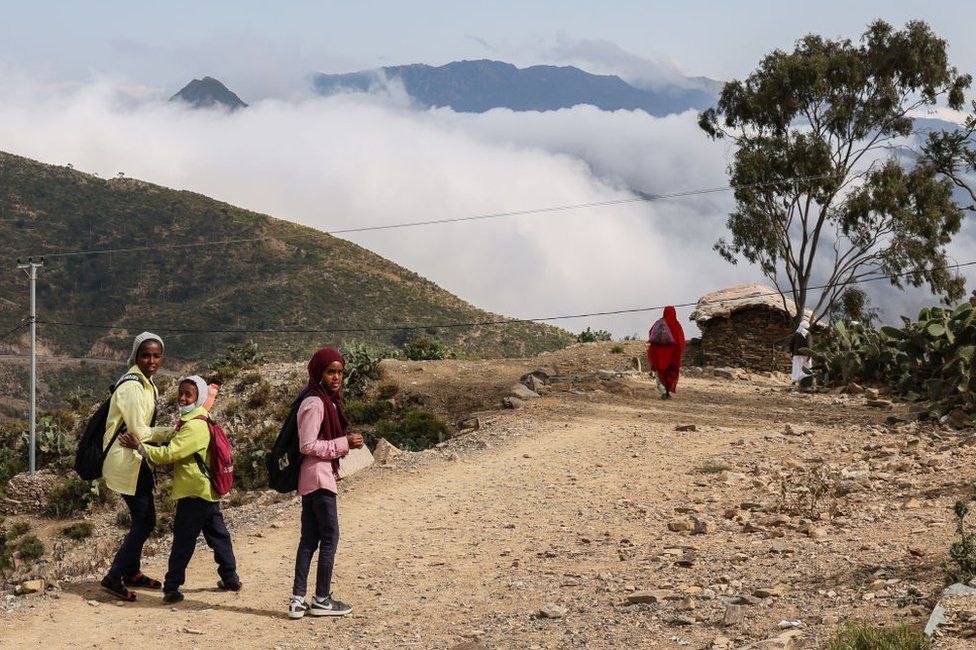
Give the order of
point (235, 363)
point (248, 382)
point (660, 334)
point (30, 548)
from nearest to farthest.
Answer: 1. point (660, 334)
2. point (30, 548)
3. point (248, 382)
4. point (235, 363)

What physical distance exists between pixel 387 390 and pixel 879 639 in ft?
61.2

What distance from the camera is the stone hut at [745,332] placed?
2897cm

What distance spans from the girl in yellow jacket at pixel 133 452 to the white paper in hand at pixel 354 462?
534 centimetres

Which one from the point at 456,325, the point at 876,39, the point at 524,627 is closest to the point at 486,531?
the point at 524,627

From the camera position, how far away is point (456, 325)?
67188 mm

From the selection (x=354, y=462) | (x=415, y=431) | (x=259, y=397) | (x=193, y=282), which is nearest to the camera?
(x=354, y=462)

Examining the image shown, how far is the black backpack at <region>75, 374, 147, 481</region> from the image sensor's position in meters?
7.90

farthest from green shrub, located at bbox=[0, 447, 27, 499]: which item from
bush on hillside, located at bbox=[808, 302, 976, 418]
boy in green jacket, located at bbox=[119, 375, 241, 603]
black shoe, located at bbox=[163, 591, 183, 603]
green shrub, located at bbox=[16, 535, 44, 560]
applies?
boy in green jacket, located at bbox=[119, 375, 241, 603]

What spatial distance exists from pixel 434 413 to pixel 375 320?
50217mm

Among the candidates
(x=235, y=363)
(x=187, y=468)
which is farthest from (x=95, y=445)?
(x=235, y=363)

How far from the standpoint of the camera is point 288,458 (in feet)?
24.6

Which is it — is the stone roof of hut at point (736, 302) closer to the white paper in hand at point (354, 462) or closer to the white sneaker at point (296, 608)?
the white paper in hand at point (354, 462)

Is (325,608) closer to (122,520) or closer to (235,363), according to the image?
(122,520)

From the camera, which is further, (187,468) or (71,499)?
(71,499)
